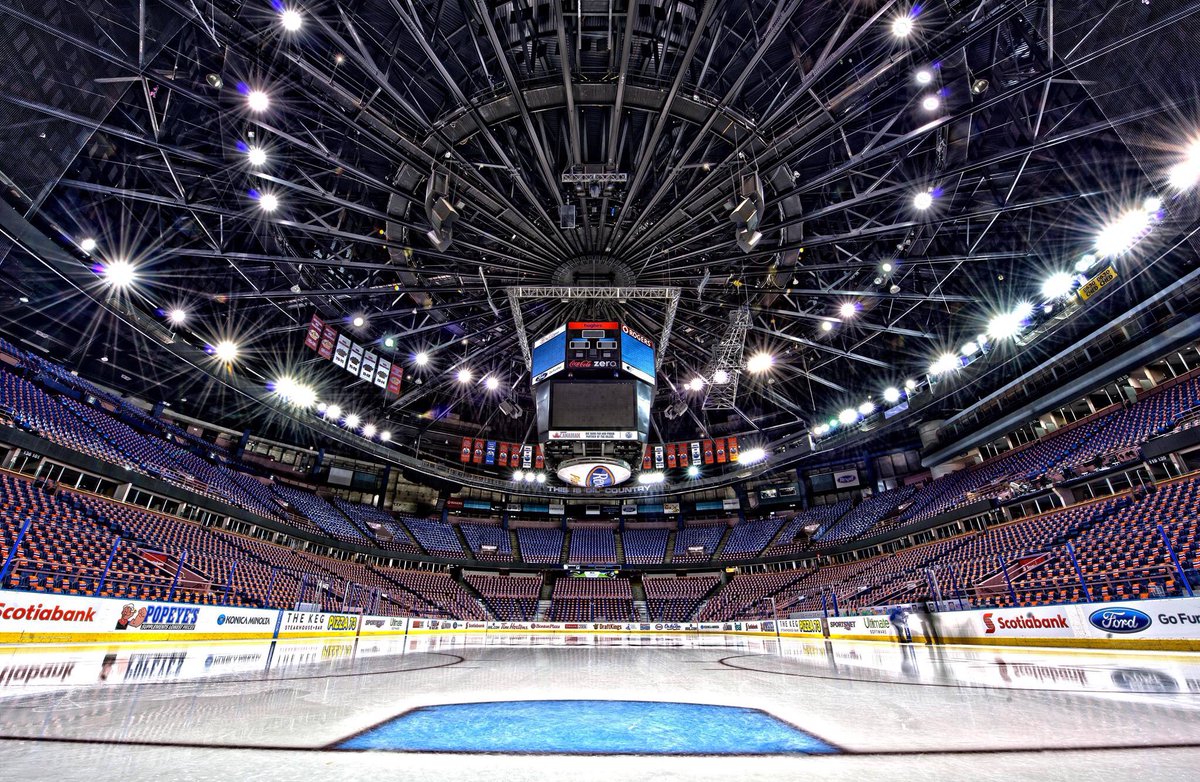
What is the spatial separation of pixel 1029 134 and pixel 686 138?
420 inches

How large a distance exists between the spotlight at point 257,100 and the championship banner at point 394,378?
1545 centimetres

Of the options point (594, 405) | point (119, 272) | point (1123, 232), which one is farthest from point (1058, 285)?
point (119, 272)

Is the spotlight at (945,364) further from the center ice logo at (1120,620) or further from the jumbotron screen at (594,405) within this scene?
the jumbotron screen at (594,405)

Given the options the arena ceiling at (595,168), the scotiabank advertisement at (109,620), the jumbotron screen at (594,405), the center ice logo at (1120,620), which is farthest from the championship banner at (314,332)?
the center ice logo at (1120,620)

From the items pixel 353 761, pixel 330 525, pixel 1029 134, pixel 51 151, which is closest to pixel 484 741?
pixel 353 761

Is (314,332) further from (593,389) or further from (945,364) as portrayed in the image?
(945,364)

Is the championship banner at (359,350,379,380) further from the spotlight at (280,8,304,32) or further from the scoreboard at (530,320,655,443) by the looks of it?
the spotlight at (280,8,304,32)

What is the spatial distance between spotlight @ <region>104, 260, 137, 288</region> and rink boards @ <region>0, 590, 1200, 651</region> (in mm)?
12991

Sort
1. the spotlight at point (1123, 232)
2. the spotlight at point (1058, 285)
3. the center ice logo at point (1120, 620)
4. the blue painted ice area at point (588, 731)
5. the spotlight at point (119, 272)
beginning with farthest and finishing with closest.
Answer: the spotlight at point (1058, 285) < the spotlight at point (119, 272) < the spotlight at point (1123, 232) < the center ice logo at point (1120, 620) < the blue painted ice area at point (588, 731)

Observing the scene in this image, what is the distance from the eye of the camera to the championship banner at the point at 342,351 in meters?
23.5

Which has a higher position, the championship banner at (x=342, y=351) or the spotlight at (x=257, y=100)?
the spotlight at (x=257, y=100)

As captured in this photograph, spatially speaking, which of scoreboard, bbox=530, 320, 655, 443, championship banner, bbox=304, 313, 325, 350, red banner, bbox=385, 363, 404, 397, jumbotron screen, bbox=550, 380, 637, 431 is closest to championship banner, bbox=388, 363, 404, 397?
red banner, bbox=385, 363, 404, 397

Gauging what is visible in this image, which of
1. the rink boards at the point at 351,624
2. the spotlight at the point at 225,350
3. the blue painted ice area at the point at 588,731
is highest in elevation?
the spotlight at the point at 225,350

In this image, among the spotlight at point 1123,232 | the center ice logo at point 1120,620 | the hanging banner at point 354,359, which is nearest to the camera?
the center ice logo at point 1120,620
